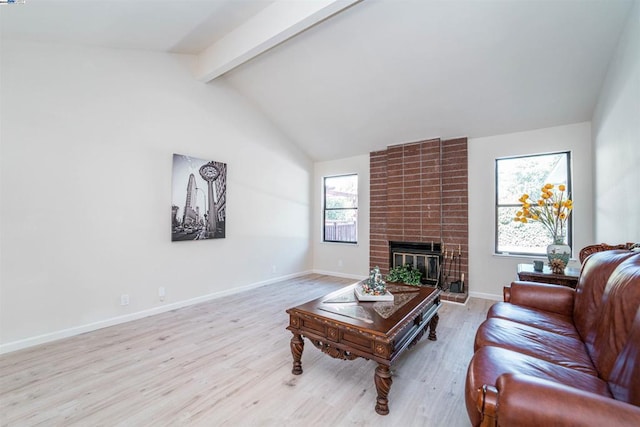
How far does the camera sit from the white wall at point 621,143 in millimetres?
2004

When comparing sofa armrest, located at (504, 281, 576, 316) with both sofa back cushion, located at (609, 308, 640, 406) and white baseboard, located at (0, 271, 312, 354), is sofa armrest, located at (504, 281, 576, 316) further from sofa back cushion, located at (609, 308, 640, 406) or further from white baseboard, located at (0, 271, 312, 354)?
white baseboard, located at (0, 271, 312, 354)

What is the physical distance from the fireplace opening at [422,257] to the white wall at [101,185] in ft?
8.60

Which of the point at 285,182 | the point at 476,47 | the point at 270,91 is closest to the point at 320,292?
the point at 285,182

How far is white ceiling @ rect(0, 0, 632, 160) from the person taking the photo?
2.51 meters

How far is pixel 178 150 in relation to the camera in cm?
363

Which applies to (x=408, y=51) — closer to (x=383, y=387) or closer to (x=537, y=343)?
(x=537, y=343)

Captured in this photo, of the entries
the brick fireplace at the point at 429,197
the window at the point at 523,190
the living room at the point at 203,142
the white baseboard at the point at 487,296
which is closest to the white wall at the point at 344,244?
the brick fireplace at the point at 429,197

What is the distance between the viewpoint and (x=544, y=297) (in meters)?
2.14

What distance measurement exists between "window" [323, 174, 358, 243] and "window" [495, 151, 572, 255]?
98.2 inches

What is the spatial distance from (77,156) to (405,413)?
3703 mm

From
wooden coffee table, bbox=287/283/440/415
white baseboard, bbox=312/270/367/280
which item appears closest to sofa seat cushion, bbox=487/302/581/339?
wooden coffee table, bbox=287/283/440/415

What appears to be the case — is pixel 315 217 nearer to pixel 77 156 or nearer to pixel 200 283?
pixel 200 283

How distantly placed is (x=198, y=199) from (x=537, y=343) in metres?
3.81

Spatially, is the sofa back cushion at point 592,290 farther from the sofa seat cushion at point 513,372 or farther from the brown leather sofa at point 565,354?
the sofa seat cushion at point 513,372
